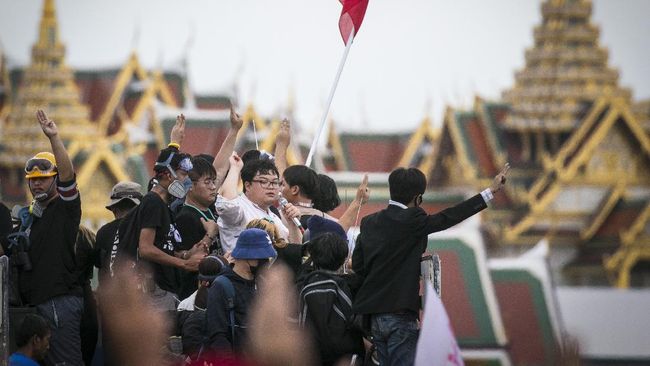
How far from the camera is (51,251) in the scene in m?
5.86

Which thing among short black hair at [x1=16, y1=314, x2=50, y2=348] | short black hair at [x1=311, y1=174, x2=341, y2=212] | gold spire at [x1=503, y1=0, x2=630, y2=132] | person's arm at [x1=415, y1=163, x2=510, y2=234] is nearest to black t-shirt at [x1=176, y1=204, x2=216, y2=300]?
short black hair at [x1=311, y1=174, x2=341, y2=212]

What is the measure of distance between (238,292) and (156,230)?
49cm

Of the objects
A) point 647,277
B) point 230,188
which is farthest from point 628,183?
point 230,188

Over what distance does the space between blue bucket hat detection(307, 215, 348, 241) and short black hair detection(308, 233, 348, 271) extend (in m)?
0.20

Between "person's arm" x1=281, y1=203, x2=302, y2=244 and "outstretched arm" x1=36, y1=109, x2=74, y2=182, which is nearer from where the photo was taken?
"outstretched arm" x1=36, y1=109, x2=74, y2=182

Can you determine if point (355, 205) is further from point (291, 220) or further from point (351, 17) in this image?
point (351, 17)

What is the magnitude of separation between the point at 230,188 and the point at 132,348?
1422 millimetres

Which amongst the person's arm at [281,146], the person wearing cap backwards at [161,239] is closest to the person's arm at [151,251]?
the person wearing cap backwards at [161,239]

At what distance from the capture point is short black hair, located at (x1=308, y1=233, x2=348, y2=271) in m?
5.63

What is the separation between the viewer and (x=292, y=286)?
5605mm

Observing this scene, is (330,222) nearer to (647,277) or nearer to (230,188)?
(230,188)

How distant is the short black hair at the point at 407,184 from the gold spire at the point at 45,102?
526 inches

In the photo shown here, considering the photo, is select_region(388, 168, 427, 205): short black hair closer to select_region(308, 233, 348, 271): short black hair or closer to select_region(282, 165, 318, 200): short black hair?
select_region(308, 233, 348, 271): short black hair

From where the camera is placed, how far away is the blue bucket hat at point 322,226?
589 centimetres
